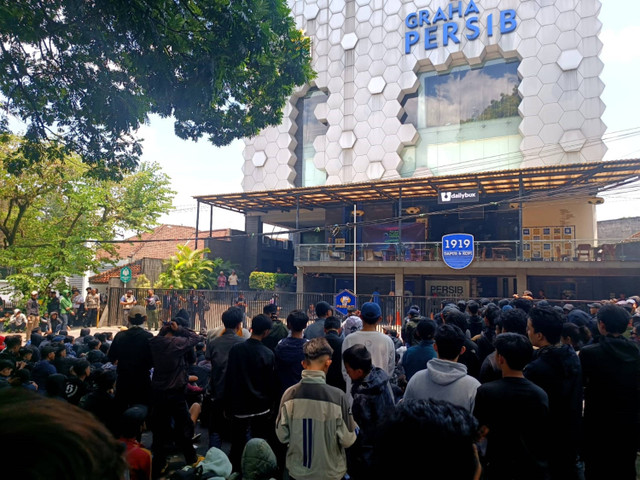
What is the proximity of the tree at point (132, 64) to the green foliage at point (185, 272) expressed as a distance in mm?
15354

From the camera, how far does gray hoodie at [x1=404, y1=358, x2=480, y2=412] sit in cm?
307

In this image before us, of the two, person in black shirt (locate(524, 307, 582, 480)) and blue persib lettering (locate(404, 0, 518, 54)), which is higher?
blue persib lettering (locate(404, 0, 518, 54))

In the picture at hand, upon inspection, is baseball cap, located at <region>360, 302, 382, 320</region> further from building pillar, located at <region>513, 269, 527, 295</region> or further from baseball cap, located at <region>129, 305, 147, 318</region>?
building pillar, located at <region>513, 269, 527, 295</region>

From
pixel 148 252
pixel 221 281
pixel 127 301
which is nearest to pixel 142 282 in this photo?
pixel 221 281

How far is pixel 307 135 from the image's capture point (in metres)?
31.4

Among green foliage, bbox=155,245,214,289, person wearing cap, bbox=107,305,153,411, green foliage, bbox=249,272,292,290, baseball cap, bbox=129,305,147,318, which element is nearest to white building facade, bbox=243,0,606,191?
green foliage, bbox=249,272,292,290

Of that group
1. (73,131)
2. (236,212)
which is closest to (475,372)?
(73,131)

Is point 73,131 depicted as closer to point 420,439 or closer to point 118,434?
point 118,434

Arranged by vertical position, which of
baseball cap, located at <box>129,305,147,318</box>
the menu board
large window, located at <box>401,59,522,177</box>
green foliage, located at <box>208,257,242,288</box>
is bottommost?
baseball cap, located at <box>129,305,147,318</box>

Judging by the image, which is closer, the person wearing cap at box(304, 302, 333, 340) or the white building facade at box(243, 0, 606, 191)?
the person wearing cap at box(304, 302, 333, 340)

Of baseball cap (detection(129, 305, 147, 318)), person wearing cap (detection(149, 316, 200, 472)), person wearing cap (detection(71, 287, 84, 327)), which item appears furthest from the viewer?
person wearing cap (detection(71, 287, 84, 327))

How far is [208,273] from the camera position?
83.0ft

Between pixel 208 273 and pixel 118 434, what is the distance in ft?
74.7

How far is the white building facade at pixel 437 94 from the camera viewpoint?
76.9 feet
